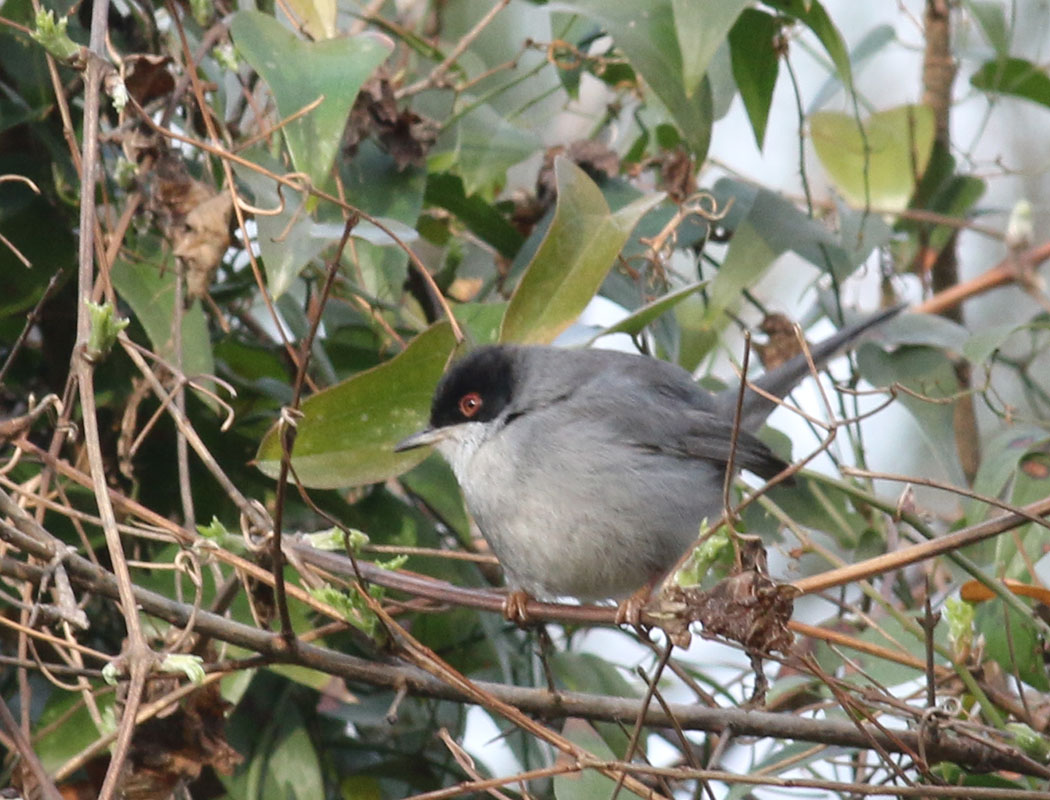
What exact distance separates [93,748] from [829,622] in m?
2.23

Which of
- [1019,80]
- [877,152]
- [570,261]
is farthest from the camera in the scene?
[877,152]

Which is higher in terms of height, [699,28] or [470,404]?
[699,28]

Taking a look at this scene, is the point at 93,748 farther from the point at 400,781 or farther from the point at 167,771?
the point at 400,781

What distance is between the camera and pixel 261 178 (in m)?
2.96

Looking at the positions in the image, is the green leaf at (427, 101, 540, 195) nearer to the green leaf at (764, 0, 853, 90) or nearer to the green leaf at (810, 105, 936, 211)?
the green leaf at (764, 0, 853, 90)

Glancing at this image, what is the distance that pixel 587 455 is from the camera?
3307 millimetres

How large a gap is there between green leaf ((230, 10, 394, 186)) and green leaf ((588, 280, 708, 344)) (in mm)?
784

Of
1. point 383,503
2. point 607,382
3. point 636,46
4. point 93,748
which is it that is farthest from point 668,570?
point 93,748

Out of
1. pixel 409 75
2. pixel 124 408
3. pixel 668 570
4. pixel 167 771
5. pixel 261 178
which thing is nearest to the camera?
pixel 167 771

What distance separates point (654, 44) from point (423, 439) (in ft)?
3.76

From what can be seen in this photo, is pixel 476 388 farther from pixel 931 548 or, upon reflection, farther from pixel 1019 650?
pixel 931 548

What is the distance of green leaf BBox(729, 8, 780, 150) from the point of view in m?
3.52

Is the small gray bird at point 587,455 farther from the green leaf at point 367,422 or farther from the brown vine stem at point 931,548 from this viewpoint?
the brown vine stem at point 931,548

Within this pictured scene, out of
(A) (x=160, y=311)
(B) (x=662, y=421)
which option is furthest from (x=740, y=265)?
(A) (x=160, y=311)
